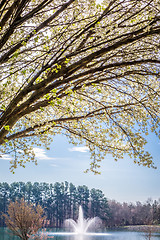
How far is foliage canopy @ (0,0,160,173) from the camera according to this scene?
4.89m

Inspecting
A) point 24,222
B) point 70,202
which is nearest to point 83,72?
point 24,222

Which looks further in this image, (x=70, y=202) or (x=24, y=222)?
(x=70, y=202)

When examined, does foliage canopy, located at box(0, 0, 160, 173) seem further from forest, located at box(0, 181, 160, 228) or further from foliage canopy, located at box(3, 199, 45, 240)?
forest, located at box(0, 181, 160, 228)

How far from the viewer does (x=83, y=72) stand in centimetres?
509

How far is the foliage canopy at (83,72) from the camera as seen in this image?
16.0 feet

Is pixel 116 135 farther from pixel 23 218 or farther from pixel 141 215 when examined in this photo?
pixel 141 215

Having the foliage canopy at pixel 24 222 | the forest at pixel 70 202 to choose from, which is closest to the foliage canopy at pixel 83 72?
the foliage canopy at pixel 24 222

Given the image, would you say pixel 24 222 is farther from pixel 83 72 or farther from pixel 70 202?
pixel 70 202

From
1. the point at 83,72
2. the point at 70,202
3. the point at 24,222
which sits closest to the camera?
the point at 83,72

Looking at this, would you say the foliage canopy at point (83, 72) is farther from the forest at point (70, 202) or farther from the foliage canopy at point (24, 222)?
the forest at point (70, 202)

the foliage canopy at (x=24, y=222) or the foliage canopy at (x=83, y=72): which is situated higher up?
the foliage canopy at (x=83, y=72)

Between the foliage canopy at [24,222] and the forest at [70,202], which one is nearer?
the foliage canopy at [24,222]

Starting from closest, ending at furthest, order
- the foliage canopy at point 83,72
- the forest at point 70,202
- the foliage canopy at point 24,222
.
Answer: the foliage canopy at point 83,72, the foliage canopy at point 24,222, the forest at point 70,202

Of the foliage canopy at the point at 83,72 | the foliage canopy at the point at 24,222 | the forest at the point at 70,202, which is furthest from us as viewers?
the forest at the point at 70,202
